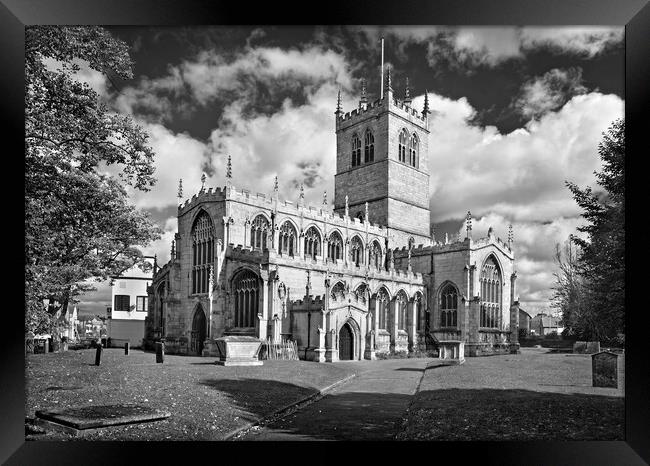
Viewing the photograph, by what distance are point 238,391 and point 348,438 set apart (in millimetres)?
3500

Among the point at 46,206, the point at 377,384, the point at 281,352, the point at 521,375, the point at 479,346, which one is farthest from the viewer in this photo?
the point at 479,346

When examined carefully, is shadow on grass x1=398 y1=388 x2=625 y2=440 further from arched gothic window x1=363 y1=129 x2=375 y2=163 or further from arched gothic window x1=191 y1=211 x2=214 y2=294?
arched gothic window x1=363 y1=129 x2=375 y2=163

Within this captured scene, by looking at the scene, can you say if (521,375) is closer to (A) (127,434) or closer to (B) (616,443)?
(B) (616,443)

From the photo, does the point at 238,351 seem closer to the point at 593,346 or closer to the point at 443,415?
the point at 443,415

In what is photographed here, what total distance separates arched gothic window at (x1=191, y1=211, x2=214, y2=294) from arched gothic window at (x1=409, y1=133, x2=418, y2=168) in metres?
14.3

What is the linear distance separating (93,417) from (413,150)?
91.3 ft

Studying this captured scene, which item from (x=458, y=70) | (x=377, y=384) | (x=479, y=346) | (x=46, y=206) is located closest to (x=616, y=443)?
(x=377, y=384)

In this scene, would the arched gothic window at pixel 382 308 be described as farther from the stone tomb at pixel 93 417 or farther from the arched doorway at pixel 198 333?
the stone tomb at pixel 93 417

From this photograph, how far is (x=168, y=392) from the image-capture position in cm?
1011

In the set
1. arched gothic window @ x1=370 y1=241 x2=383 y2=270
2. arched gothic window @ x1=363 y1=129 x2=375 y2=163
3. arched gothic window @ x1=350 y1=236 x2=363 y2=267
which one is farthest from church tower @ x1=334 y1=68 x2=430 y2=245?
arched gothic window @ x1=350 y1=236 x2=363 y2=267

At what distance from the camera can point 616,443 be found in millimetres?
8312

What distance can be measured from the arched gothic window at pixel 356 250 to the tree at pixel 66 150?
66.3ft

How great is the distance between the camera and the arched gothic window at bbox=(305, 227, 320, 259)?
28.0 m
